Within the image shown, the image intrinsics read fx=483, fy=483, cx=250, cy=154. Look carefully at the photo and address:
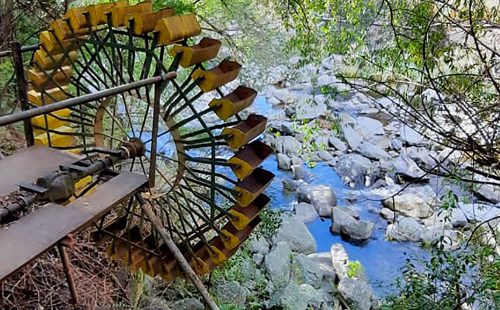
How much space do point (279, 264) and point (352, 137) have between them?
14.9 ft

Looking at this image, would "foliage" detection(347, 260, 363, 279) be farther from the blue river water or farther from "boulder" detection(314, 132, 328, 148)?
"boulder" detection(314, 132, 328, 148)

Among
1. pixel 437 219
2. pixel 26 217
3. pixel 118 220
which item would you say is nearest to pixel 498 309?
pixel 118 220

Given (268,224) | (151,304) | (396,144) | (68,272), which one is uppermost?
(68,272)

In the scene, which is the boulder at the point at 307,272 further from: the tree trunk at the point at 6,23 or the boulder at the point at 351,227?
the tree trunk at the point at 6,23

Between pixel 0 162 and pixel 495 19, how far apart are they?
2.98 metres

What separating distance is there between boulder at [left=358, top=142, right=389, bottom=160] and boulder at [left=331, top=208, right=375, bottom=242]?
2142mm

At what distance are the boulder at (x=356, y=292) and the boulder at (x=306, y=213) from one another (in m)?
1.72

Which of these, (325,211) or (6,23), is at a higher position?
(6,23)

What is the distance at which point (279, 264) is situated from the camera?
531 centimetres

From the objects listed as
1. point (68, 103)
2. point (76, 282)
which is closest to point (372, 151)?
point (76, 282)

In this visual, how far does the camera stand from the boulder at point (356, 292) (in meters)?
5.07

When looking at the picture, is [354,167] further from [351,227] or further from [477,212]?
[477,212]

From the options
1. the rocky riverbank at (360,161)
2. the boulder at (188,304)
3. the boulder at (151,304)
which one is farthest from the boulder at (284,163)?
the boulder at (151,304)

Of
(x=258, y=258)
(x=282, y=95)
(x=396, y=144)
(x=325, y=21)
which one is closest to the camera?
(x=325, y=21)
